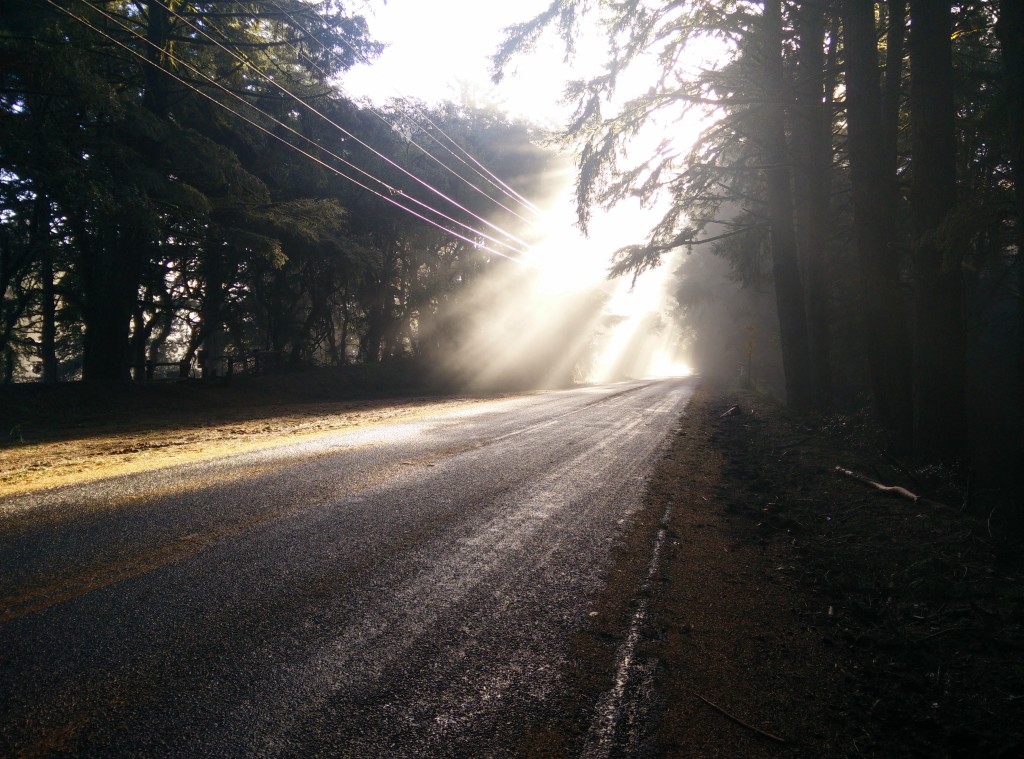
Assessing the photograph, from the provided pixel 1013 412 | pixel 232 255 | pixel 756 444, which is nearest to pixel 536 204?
pixel 232 255

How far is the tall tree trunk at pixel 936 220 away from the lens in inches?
267

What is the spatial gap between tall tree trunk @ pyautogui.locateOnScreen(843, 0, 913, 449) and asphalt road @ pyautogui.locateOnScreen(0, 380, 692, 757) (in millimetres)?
5130

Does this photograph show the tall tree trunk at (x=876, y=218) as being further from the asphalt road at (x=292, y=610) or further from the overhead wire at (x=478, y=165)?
the overhead wire at (x=478, y=165)

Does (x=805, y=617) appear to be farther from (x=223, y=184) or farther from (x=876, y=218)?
(x=223, y=184)

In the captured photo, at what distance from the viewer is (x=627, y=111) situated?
10852mm

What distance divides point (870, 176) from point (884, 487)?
5.07 m

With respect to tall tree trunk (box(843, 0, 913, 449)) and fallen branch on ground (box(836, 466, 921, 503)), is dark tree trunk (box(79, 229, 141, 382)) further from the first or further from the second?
tall tree trunk (box(843, 0, 913, 449))

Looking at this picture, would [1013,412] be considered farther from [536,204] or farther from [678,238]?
[536,204]

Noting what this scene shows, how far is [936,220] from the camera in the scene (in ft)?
21.9

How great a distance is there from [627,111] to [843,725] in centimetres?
1097

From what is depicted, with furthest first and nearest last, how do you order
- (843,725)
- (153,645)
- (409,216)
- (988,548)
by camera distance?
(409,216) < (988,548) < (153,645) < (843,725)

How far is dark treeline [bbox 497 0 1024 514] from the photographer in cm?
689

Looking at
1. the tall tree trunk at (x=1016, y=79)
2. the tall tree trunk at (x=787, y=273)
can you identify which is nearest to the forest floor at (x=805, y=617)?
the tall tree trunk at (x=1016, y=79)

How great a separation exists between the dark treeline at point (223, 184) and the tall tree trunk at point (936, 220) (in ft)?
42.5
